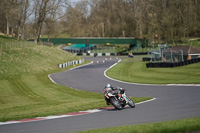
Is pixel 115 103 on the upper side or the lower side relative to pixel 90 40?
lower

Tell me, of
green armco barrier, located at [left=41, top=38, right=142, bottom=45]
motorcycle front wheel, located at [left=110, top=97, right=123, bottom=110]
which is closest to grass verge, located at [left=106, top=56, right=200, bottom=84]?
motorcycle front wheel, located at [left=110, top=97, right=123, bottom=110]

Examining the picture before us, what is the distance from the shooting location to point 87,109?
1834 centimetres

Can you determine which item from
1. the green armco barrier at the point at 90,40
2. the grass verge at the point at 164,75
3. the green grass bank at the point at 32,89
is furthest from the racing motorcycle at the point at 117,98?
the green armco barrier at the point at 90,40

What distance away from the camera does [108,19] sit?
5842 inches

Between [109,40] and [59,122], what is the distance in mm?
95052

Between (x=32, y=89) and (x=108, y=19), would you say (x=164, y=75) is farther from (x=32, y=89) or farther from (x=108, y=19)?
(x=108, y=19)

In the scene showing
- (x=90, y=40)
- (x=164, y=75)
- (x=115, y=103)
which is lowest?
(x=164, y=75)

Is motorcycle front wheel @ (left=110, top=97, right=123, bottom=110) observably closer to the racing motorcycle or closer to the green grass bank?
the racing motorcycle

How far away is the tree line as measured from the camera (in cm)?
7806

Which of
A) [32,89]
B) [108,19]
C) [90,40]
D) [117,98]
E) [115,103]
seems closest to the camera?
[115,103]

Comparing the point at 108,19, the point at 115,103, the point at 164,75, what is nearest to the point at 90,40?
the point at 108,19

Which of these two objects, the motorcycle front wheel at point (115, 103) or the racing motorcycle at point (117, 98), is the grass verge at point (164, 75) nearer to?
the racing motorcycle at point (117, 98)

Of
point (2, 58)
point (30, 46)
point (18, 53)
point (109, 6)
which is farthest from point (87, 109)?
point (109, 6)

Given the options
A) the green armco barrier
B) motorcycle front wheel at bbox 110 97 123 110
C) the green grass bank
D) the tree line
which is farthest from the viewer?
the green armco barrier
